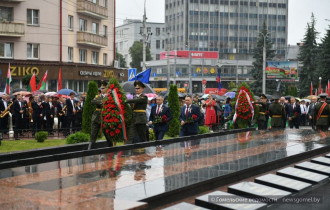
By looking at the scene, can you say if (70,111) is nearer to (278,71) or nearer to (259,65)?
(259,65)

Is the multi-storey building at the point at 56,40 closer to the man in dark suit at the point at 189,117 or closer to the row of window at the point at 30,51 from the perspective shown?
the row of window at the point at 30,51

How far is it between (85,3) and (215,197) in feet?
135

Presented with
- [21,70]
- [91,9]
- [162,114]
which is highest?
[91,9]

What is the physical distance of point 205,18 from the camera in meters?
122

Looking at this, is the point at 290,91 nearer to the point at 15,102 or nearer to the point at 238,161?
the point at 15,102

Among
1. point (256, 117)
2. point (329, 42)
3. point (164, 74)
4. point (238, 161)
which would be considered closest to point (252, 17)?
point (164, 74)

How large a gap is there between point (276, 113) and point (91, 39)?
29460 millimetres

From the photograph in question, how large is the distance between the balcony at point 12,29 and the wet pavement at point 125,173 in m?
27.2

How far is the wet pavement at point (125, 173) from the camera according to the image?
25.1ft

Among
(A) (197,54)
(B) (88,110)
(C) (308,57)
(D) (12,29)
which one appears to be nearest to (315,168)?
(B) (88,110)

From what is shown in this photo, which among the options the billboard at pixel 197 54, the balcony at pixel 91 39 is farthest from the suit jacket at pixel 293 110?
the billboard at pixel 197 54

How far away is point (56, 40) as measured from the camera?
43.5 meters

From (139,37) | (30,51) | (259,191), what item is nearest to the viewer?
(259,191)

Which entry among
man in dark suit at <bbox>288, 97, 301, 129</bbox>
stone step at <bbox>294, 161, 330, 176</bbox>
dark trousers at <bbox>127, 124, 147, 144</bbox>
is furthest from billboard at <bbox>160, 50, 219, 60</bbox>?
stone step at <bbox>294, 161, 330, 176</bbox>
